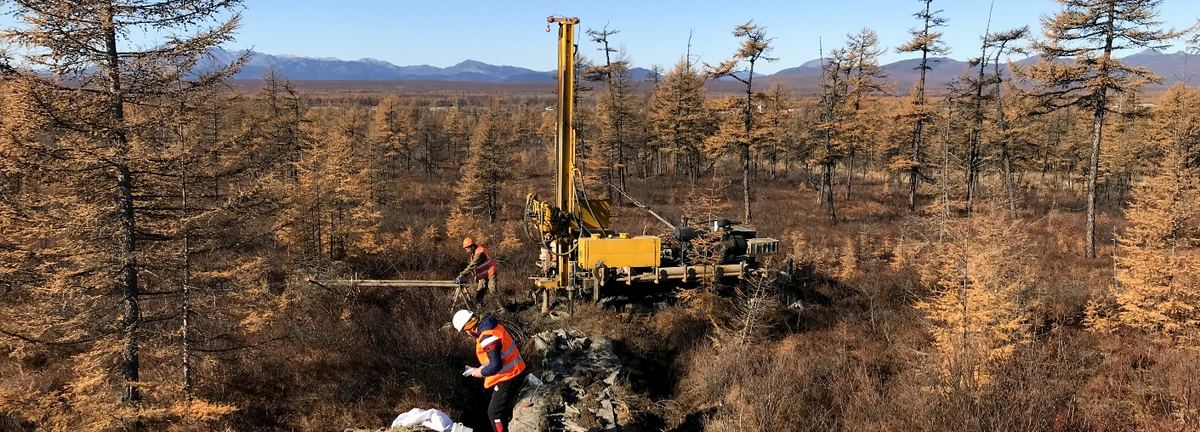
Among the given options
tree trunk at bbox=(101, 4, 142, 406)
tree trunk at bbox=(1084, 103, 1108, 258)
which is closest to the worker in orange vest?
tree trunk at bbox=(101, 4, 142, 406)

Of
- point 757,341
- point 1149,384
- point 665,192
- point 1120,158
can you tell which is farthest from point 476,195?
point 1120,158

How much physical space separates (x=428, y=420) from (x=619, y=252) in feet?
20.7

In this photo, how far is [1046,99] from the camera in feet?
64.3

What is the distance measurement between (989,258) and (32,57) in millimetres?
12713

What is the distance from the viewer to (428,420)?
246 inches

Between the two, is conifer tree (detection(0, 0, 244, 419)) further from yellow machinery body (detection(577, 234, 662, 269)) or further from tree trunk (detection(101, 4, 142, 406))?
yellow machinery body (detection(577, 234, 662, 269))

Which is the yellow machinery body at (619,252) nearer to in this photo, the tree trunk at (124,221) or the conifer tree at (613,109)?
the tree trunk at (124,221)

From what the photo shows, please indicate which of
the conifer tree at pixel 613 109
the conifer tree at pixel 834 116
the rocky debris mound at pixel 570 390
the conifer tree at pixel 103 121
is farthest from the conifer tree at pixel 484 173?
the conifer tree at pixel 103 121

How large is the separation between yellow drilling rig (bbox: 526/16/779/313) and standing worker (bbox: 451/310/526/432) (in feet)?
17.2

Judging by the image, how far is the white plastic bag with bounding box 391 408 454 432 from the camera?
612 centimetres

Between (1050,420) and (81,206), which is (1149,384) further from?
(81,206)

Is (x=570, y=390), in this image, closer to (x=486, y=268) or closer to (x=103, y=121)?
(x=486, y=268)

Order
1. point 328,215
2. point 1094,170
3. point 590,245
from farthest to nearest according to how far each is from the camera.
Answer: point 1094,170 < point 328,215 < point 590,245

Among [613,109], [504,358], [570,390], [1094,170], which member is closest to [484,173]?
[613,109]
